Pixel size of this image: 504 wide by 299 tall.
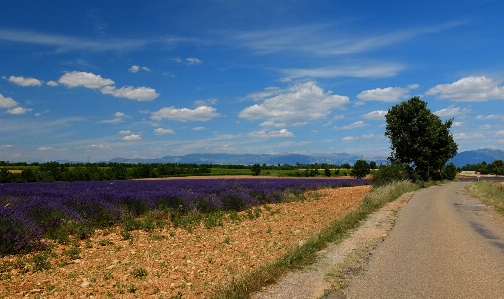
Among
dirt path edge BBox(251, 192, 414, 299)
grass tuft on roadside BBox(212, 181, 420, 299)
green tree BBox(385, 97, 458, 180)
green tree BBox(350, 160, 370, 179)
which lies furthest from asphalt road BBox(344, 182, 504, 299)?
green tree BBox(350, 160, 370, 179)

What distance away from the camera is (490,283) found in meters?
6.17

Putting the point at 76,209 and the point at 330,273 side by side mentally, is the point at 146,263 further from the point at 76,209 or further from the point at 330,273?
the point at 76,209

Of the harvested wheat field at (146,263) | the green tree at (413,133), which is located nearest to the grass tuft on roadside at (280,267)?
the harvested wheat field at (146,263)

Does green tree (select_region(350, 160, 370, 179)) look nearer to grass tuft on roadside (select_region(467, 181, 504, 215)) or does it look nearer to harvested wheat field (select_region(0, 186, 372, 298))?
grass tuft on roadside (select_region(467, 181, 504, 215))

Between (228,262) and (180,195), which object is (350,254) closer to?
(228,262)

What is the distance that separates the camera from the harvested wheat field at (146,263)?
6.59m

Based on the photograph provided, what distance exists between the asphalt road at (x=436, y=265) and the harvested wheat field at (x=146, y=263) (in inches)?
107

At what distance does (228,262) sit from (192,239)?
10.2 ft

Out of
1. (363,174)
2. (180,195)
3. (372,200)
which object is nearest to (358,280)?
(180,195)

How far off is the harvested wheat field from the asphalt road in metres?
2.72

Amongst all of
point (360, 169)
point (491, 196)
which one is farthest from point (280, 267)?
point (360, 169)

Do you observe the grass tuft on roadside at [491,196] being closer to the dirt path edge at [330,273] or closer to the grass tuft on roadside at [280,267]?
the grass tuft on roadside at [280,267]

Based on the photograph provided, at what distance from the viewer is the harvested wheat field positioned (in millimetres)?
6586

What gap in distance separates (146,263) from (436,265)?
6637mm
